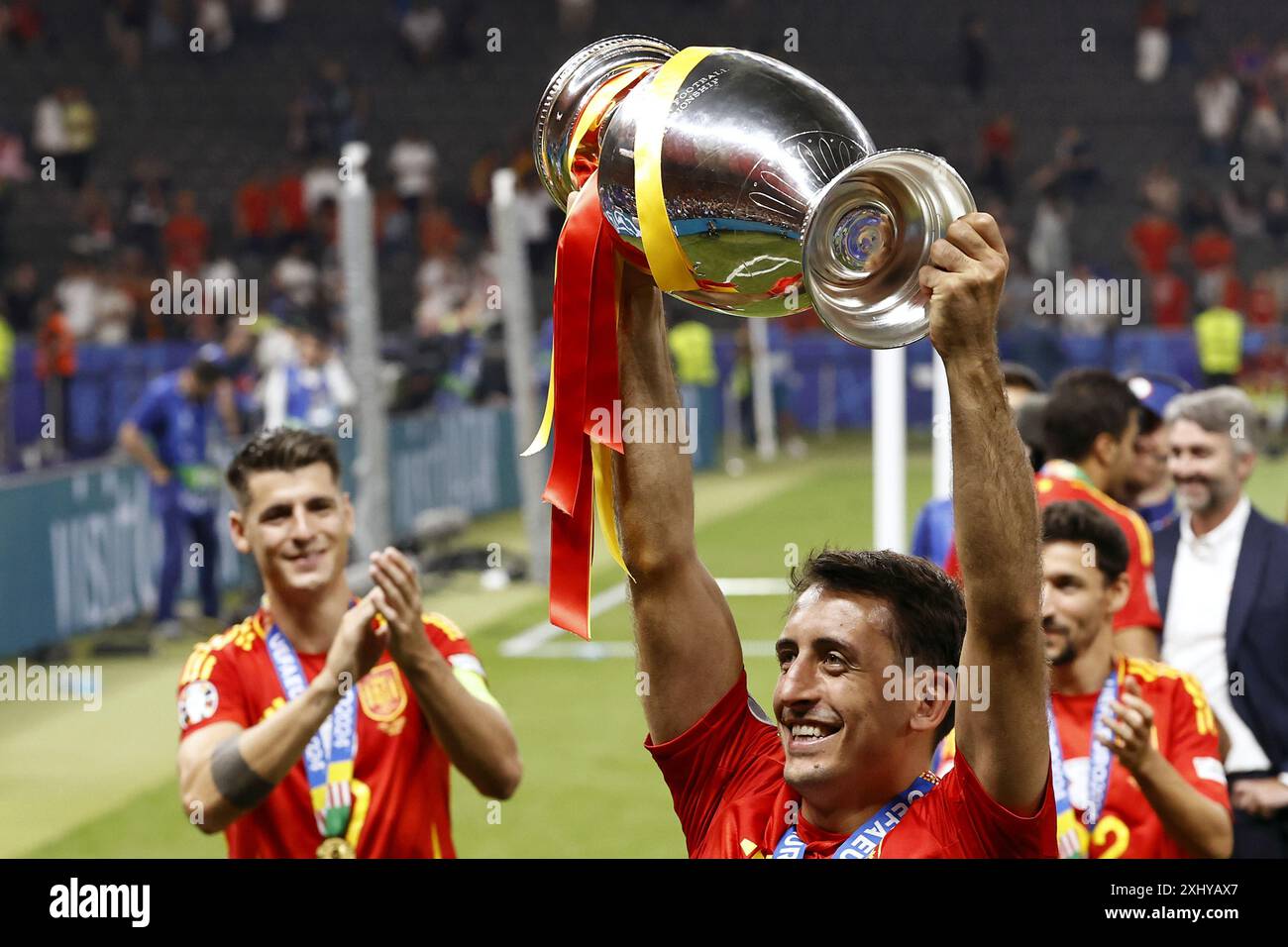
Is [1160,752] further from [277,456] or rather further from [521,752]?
[521,752]

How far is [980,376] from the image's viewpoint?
2.27 m

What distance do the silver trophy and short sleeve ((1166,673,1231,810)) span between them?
6.58ft

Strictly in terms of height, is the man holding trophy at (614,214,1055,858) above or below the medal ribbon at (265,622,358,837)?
above

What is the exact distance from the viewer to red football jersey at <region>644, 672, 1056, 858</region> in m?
2.49

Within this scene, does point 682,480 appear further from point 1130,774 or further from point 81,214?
point 81,214

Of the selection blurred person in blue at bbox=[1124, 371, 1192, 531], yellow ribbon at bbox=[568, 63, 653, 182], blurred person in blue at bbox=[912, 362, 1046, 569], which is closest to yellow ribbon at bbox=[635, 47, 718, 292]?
yellow ribbon at bbox=[568, 63, 653, 182]

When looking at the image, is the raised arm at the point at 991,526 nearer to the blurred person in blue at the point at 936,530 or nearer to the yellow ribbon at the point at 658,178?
the yellow ribbon at the point at 658,178

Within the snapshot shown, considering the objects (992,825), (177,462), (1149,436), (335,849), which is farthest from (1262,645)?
(177,462)

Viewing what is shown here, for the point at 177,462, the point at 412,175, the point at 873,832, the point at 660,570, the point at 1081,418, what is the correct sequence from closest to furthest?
the point at 873,832 → the point at 660,570 → the point at 1081,418 → the point at 177,462 → the point at 412,175

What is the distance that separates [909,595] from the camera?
2775 millimetres

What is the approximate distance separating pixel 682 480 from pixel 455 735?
1.04 m

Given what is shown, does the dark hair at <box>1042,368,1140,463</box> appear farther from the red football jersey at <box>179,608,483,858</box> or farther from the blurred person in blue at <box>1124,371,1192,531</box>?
the red football jersey at <box>179,608,483,858</box>

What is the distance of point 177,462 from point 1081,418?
24.5 feet
